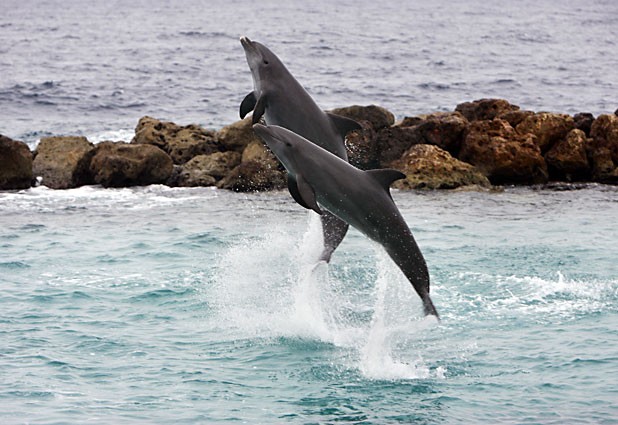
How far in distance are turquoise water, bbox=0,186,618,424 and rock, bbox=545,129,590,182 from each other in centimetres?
376

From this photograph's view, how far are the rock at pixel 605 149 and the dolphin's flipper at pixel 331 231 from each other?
12991mm

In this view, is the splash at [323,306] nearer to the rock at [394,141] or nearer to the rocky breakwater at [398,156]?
the rocky breakwater at [398,156]

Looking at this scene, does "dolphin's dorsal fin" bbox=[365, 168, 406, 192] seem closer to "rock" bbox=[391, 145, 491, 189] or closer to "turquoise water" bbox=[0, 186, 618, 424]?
"turquoise water" bbox=[0, 186, 618, 424]

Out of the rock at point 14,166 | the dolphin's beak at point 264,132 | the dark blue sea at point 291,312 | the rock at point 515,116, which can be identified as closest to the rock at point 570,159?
the rock at point 515,116

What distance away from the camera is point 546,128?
913 inches

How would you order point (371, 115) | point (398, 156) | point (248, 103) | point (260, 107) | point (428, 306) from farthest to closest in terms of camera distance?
1. point (371, 115)
2. point (398, 156)
3. point (248, 103)
4. point (260, 107)
5. point (428, 306)

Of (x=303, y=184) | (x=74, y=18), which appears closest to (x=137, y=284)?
(x=303, y=184)

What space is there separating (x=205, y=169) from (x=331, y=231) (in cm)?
1233

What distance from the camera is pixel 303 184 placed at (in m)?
9.47

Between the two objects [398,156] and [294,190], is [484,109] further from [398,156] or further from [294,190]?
[294,190]

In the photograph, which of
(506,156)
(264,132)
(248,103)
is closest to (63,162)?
(506,156)

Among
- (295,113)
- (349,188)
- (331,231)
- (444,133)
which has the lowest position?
(444,133)

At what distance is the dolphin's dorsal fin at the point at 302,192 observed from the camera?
9.23 m

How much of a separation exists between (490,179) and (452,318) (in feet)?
34.2
